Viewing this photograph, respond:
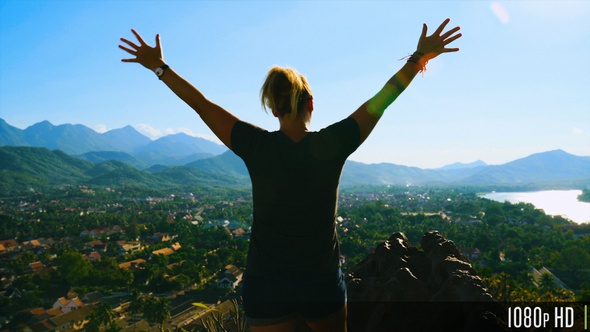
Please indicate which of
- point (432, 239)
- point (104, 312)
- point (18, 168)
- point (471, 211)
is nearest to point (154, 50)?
point (432, 239)

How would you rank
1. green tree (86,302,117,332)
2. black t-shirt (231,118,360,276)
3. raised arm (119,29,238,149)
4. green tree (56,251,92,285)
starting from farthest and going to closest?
green tree (56,251,92,285), green tree (86,302,117,332), raised arm (119,29,238,149), black t-shirt (231,118,360,276)

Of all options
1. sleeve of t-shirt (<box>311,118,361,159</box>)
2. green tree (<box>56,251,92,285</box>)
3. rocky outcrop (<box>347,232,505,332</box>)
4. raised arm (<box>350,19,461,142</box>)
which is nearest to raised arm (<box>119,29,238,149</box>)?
sleeve of t-shirt (<box>311,118,361,159</box>)

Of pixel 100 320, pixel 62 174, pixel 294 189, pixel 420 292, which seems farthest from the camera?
pixel 62 174

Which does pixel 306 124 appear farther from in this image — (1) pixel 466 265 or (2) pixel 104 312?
(2) pixel 104 312

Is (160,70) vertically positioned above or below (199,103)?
above

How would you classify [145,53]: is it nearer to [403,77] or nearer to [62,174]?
[403,77]

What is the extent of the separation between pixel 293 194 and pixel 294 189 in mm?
20

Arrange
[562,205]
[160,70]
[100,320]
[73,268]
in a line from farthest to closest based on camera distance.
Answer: [562,205], [73,268], [100,320], [160,70]

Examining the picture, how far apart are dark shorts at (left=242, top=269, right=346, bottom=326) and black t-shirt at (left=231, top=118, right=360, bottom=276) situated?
0.12 feet

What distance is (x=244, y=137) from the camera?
1441mm

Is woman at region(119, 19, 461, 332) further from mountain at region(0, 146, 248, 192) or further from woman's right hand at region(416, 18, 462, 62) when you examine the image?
mountain at region(0, 146, 248, 192)

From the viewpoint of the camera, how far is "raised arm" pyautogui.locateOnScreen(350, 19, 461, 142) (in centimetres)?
145

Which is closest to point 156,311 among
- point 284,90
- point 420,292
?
point 420,292

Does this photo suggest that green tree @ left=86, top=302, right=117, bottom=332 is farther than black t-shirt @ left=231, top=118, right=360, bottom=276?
Yes
